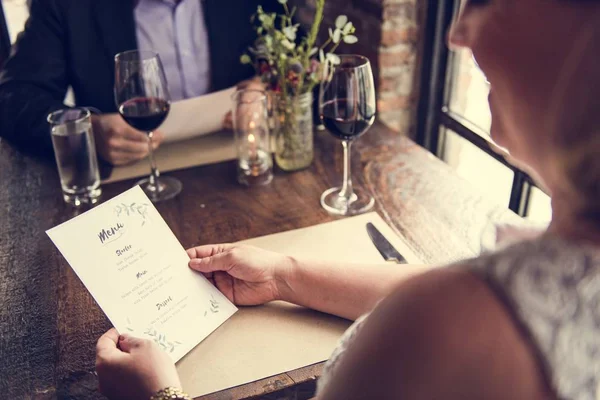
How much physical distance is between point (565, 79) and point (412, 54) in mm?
1617

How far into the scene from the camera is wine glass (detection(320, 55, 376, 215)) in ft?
3.81

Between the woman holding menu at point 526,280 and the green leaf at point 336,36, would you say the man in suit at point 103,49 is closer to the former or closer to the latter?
the green leaf at point 336,36

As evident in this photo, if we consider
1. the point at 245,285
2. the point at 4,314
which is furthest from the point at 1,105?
the point at 245,285

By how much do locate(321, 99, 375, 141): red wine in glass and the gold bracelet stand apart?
0.61 metres

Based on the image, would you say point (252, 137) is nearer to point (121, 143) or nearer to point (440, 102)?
point (121, 143)

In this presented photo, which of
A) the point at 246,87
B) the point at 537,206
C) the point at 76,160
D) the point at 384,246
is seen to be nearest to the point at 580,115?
the point at 384,246

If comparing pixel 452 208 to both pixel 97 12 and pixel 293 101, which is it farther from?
pixel 97 12

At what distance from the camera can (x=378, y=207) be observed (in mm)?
1238

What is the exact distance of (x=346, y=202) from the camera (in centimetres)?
125

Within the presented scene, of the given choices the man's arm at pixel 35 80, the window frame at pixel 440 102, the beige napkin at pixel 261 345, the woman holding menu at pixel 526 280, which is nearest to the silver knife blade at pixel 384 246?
the beige napkin at pixel 261 345

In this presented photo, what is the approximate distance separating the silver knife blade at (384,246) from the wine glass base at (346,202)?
6 centimetres

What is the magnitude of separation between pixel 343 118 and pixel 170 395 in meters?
0.63

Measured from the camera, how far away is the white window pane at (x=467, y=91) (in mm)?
1955

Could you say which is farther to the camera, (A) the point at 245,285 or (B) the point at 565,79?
(A) the point at 245,285
